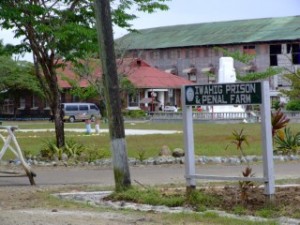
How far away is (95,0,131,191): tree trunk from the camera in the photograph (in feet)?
43.4

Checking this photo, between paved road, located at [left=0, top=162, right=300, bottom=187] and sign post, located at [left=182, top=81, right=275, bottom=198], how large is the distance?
11.3ft

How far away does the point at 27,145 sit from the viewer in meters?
30.2

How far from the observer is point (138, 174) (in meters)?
18.5

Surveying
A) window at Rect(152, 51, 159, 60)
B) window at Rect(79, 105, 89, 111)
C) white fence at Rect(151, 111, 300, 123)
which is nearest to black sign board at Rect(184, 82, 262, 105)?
white fence at Rect(151, 111, 300, 123)

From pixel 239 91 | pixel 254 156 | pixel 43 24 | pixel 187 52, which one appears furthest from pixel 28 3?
pixel 187 52

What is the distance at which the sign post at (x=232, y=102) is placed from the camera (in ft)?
38.2

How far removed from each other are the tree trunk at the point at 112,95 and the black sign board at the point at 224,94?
1.27 metres

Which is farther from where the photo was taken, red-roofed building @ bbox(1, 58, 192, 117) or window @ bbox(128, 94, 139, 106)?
window @ bbox(128, 94, 139, 106)

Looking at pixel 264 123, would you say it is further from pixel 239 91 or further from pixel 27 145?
pixel 27 145

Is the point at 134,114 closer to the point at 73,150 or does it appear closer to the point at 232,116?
the point at 232,116

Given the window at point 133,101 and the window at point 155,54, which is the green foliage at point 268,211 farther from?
the window at point 155,54

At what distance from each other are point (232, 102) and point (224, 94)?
0.58 feet

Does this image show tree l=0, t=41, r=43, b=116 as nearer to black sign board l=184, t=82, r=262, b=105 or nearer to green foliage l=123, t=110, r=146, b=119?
green foliage l=123, t=110, r=146, b=119

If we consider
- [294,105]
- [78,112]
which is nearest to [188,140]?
[294,105]
